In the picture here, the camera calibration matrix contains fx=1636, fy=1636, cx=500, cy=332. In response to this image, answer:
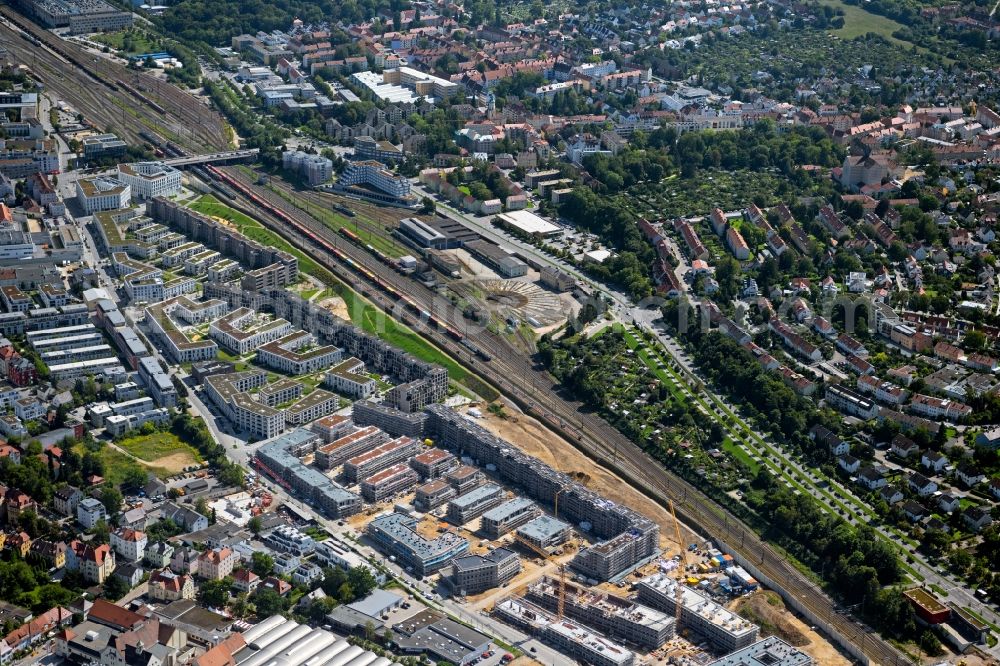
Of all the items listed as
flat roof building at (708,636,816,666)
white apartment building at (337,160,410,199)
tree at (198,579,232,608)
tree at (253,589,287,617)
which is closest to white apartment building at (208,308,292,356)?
white apartment building at (337,160,410,199)

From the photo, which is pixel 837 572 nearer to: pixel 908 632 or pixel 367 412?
pixel 908 632

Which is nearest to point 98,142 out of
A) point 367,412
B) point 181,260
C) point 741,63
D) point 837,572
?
point 181,260

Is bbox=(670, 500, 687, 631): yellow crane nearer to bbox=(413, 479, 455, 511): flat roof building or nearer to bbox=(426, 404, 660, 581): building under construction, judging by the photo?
bbox=(426, 404, 660, 581): building under construction

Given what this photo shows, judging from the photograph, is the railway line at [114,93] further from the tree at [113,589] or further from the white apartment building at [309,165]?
the tree at [113,589]

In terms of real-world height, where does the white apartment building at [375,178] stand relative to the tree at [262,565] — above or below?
above

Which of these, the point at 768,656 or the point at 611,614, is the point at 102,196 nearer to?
the point at 611,614

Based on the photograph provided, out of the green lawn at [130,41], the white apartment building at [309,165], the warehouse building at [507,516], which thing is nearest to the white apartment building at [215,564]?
the warehouse building at [507,516]
